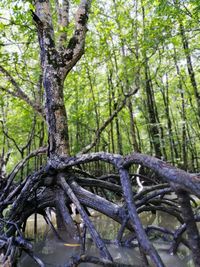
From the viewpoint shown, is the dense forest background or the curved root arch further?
the dense forest background

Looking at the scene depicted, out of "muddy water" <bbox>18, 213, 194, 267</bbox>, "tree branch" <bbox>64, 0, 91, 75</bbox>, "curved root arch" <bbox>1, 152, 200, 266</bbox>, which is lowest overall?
"muddy water" <bbox>18, 213, 194, 267</bbox>

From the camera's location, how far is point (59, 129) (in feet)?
14.5

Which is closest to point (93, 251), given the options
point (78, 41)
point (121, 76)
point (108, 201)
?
point (108, 201)

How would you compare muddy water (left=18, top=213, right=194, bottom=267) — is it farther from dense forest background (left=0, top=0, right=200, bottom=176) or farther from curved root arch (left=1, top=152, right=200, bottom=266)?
dense forest background (left=0, top=0, right=200, bottom=176)

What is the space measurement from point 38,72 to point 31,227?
22.1 feet

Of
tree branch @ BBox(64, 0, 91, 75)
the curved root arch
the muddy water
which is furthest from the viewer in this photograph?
tree branch @ BBox(64, 0, 91, 75)

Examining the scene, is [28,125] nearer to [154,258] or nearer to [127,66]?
[127,66]

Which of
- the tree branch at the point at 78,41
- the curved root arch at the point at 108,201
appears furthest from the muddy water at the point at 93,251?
the tree branch at the point at 78,41

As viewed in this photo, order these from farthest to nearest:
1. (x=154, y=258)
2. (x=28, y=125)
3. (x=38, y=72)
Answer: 1. (x=28, y=125)
2. (x=38, y=72)
3. (x=154, y=258)

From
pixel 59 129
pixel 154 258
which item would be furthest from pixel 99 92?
pixel 154 258

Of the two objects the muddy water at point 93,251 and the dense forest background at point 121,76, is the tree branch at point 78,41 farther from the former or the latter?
the muddy water at point 93,251

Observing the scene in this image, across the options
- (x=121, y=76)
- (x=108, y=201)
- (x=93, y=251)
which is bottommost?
(x=93, y=251)

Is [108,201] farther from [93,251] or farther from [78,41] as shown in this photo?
[78,41]

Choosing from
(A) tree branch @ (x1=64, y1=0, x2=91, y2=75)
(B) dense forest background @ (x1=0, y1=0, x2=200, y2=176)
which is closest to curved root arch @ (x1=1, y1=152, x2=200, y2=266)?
(A) tree branch @ (x1=64, y1=0, x2=91, y2=75)
